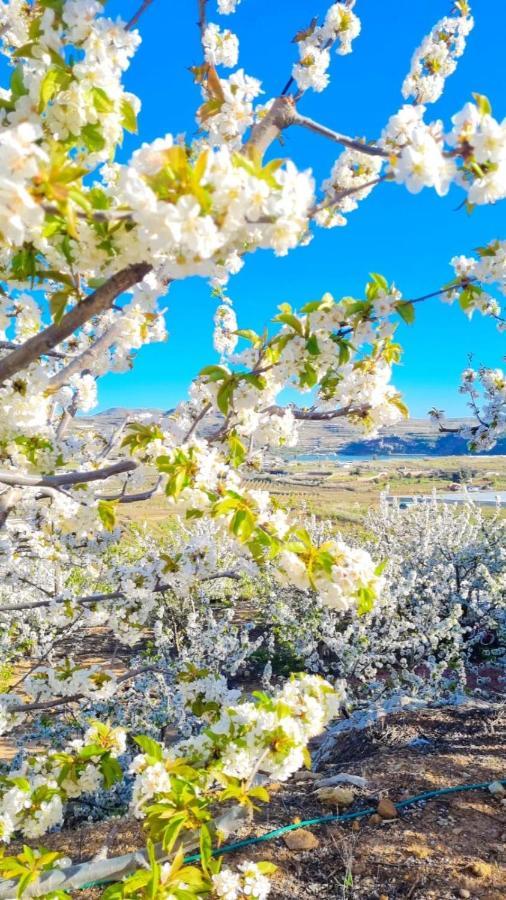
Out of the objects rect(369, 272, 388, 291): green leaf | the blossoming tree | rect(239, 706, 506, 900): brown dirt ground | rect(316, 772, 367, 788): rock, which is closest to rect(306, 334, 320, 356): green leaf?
the blossoming tree

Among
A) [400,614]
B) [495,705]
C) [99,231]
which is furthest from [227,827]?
[400,614]

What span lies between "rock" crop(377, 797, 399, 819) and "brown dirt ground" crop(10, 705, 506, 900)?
0.18 feet

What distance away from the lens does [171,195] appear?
114cm

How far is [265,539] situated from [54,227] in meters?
1.21

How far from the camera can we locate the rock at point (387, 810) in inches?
127

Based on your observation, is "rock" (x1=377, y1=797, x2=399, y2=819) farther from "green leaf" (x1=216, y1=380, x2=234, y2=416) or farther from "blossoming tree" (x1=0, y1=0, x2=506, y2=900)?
"green leaf" (x1=216, y1=380, x2=234, y2=416)

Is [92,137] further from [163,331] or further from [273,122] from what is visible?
[163,331]

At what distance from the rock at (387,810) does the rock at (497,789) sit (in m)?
0.70

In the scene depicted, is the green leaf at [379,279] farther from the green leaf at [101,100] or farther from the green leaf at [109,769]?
the green leaf at [109,769]

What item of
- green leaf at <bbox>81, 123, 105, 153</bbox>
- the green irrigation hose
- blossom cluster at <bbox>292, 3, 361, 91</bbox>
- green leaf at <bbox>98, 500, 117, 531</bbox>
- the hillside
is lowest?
the green irrigation hose

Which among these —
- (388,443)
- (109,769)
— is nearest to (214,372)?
(109,769)

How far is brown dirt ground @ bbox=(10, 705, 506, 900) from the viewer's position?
8.73ft

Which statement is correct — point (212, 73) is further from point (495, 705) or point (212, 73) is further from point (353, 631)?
point (353, 631)

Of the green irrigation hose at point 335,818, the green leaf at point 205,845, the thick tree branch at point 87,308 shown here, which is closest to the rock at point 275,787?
the green irrigation hose at point 335,818
